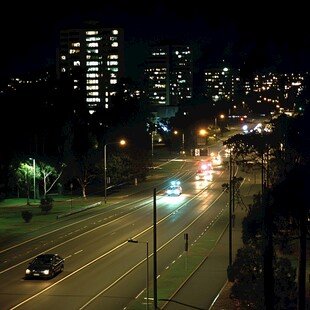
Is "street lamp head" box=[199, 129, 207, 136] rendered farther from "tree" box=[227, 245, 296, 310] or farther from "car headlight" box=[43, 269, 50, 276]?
"tree" box=[227, 245, 296, 310]

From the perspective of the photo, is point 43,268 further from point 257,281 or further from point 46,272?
point 257,281

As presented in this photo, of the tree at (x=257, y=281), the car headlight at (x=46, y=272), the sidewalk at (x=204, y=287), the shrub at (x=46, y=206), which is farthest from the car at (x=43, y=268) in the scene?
the shrub at (x=46, y=206)

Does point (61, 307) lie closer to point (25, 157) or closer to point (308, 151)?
point (308, 151)

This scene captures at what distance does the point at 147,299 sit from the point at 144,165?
5906cm

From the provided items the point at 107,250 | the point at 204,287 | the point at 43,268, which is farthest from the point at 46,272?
the point at 107,250

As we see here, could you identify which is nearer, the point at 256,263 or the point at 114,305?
the point at 256,263

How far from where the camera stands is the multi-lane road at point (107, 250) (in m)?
30.5

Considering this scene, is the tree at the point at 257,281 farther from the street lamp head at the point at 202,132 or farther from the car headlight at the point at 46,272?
the street lamp head at the point at 202,132

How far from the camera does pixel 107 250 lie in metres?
42.3

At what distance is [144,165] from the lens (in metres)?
86.4

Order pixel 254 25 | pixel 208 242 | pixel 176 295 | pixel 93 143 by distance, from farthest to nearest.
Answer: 1. pixel 93 143
2. pixel 208 242
3. pixel 176 295
4. pixel 254 25

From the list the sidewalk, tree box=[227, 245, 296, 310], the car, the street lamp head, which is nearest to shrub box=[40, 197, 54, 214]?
the sidewalk

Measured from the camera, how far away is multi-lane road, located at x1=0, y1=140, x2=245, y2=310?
30531 millimetres

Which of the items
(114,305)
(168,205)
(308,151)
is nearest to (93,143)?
(168,205)
